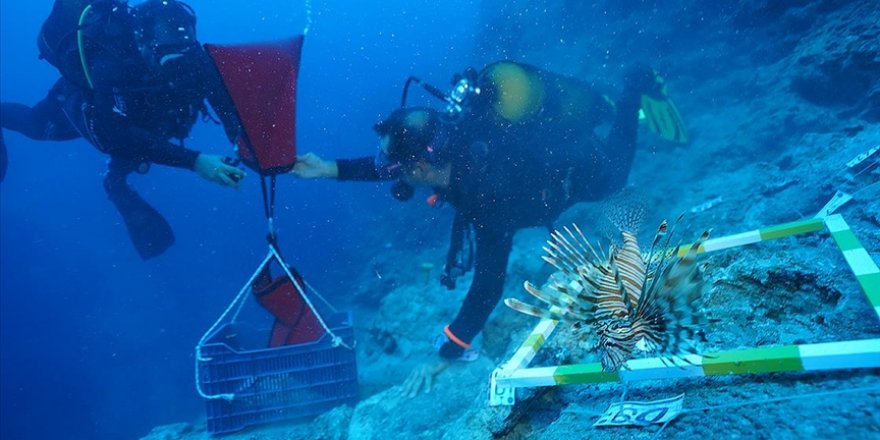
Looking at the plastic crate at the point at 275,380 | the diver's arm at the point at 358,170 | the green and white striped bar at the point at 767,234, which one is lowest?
the plastic crate at the point at 275,380

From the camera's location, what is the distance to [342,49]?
80688mm

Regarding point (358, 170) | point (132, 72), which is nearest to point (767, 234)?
point (358, 170)

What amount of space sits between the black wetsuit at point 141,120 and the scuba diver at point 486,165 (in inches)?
53.9

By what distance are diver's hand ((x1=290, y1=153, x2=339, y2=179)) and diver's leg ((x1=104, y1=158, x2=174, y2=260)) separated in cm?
283

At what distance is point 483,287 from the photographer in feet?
12.0

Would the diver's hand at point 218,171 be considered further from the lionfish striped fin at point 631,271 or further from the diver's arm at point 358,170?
the lionfish striped fin at point 631,271

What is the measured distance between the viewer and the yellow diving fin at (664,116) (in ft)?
21.7

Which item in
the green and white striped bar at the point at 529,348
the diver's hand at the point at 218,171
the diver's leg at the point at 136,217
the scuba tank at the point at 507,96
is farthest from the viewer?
the diver's leg at the point at 136,217

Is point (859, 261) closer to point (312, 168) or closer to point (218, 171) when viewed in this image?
point (312, 168)

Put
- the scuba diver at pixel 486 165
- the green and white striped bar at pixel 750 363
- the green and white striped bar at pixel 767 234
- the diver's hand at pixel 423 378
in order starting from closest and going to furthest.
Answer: the green and white striped bar at pixel 750 363 → the green and white striped bar at pixel 767 234 → the scuba diver at pixel 486 165 → the diver's hand at pixel 423 378

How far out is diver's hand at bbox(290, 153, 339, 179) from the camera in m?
3.55

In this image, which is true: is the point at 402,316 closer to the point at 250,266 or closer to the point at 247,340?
the point at 247,340

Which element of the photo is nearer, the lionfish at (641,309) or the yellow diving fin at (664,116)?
the lionfish at (641,309)

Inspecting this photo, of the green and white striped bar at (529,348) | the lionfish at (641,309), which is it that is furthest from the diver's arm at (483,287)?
the lionfish at (641,309)
